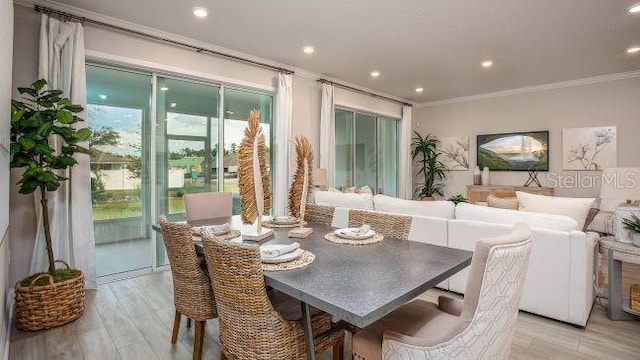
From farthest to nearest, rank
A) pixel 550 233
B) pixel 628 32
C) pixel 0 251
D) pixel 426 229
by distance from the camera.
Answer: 1. pixel 628 32
2. pixel 426 229
3. pixel 550 233
4. pixel 0 251

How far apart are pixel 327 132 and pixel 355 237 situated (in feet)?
11.8

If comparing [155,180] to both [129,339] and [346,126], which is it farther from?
[346,126]

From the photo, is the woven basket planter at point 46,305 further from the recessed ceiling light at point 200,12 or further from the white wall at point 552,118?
the white wall at point 552,118

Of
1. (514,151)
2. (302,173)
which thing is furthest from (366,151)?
(302,173)

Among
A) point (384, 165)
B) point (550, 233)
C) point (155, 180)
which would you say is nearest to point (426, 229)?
point (550, 233)

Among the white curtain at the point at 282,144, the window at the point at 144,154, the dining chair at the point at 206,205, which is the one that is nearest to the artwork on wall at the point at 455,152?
the white curtain at the point at 282,144

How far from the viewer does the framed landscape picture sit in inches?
235

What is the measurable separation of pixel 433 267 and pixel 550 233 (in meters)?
1.68

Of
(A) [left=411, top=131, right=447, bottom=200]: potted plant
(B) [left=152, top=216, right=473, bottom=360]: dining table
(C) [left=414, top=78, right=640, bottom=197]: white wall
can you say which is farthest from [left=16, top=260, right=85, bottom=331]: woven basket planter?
(C) [left=414, top=78, right=640, bottom=197]: white wall

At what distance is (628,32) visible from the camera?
359 cm

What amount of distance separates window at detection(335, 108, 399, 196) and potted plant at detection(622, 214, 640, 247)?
395cm

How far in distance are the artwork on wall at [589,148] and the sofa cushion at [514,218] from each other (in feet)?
11.9

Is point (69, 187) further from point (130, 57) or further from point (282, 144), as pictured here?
point (282, 144)

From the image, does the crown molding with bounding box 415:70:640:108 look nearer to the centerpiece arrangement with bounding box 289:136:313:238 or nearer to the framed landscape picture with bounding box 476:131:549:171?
the framed landscape picture with bounding box 476:131:549:171
